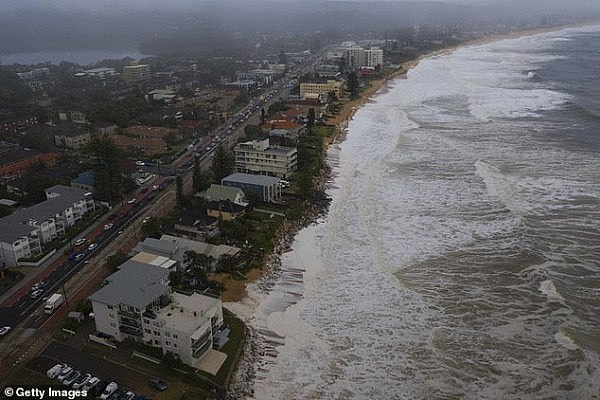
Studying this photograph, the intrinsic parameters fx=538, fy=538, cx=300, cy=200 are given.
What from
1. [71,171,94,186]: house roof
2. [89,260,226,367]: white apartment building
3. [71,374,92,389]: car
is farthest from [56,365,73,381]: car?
[71,171,94,186]: house roof

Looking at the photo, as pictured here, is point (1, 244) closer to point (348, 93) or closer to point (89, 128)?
point (89, 128)

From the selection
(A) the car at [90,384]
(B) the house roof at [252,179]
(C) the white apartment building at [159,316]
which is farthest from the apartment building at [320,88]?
(A) the car at [90,384]

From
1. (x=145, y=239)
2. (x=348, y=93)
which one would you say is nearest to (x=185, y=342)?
(x=145, y=239)

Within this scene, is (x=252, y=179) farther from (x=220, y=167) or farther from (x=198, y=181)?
(x=198, y=181)

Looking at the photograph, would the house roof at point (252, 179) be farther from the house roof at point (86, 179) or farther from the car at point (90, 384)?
the car at point (90, 384)

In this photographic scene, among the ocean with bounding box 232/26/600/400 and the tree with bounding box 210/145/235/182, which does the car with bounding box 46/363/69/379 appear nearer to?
the ocean with bounding box 232/26/600/400

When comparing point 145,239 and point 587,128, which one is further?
point 587,128
